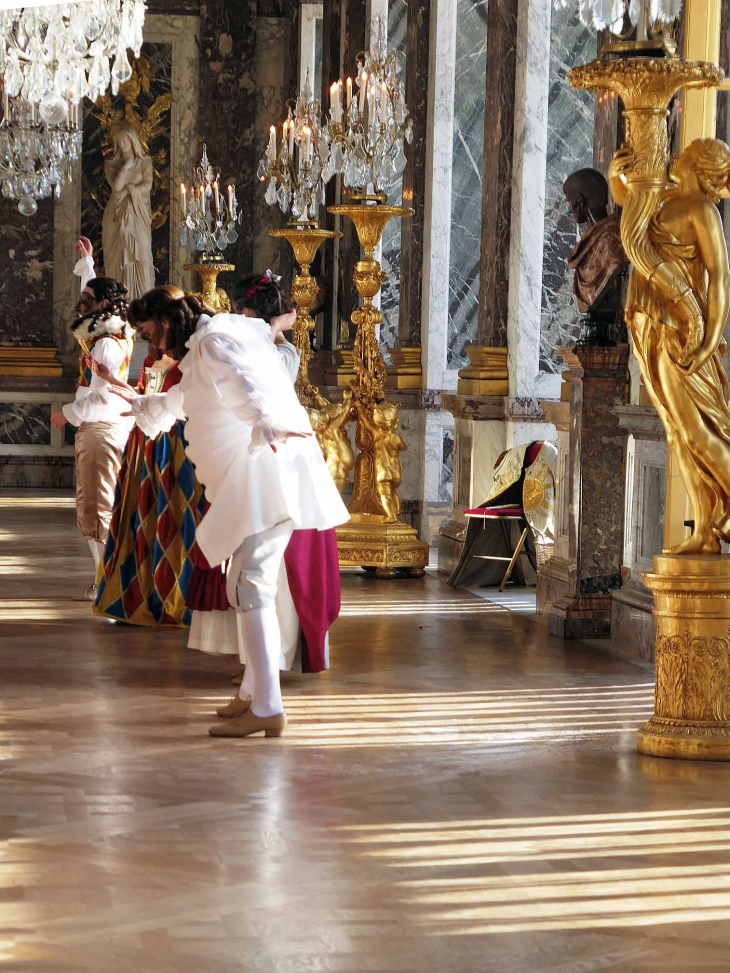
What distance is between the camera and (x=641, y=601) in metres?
7.12

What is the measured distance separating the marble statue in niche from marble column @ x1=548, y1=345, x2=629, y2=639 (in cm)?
15

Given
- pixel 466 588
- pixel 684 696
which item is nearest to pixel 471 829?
pixel 684 696

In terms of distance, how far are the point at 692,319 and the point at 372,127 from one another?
467cm

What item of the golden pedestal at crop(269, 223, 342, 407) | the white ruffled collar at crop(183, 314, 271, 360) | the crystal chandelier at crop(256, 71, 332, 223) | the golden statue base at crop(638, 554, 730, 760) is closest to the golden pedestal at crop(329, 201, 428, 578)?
the crystal chandelier at crop(256, 71, 332, 223)

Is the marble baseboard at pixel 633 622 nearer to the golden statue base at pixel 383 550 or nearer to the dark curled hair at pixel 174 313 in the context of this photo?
the dark curled hair at pixel 174 313

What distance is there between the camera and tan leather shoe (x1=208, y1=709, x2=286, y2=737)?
5.38m

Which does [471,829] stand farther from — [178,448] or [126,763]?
[178,448]

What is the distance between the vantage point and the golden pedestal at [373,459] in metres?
9.93

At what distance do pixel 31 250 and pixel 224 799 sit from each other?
13.8m

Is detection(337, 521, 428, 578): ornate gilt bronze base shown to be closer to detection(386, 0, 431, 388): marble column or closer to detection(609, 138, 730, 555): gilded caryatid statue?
detection(386, 0, 431, 388): marble column

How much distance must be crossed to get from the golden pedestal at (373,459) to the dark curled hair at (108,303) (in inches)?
80.6

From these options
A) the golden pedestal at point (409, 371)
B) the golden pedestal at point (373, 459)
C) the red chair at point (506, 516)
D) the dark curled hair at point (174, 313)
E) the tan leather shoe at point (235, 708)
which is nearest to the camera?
the tan leather shoe at point (235, 708)

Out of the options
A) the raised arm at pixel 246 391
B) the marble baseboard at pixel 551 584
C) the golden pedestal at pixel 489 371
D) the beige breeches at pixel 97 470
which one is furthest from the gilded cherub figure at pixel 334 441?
the raised arm at pixel 246 391

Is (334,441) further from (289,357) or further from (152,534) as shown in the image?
(289,357)
